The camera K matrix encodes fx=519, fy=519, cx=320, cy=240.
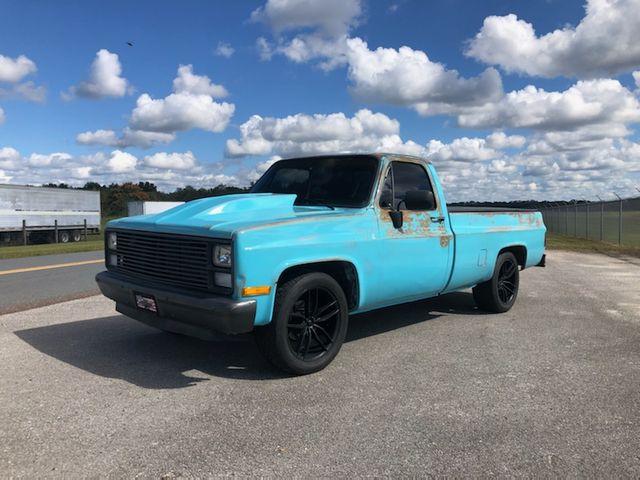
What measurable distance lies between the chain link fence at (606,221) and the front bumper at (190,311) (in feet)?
61.4

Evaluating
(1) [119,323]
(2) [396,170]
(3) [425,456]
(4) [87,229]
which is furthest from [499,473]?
(4) [87,229]

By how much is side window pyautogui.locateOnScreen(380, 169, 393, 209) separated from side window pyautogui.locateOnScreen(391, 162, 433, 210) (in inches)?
2.3

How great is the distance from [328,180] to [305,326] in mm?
1745

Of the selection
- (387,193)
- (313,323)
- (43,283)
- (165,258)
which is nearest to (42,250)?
(43,283)

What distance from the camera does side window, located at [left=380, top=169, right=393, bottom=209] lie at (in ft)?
16.7

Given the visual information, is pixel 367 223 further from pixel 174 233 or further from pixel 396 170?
pixel 174 233

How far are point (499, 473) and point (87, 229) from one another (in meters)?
38.7

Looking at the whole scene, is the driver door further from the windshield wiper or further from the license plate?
the license plate

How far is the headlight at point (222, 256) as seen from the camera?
12.5 feet

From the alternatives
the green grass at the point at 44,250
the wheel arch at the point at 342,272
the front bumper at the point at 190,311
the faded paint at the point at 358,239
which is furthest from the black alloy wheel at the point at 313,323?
the green grass at the point at 44,250

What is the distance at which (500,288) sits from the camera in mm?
7008

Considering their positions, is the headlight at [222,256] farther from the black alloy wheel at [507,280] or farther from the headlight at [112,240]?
the black alloy wheel at [507,280]

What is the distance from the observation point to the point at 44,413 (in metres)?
3.52

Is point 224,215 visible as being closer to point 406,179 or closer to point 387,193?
point 387,193
